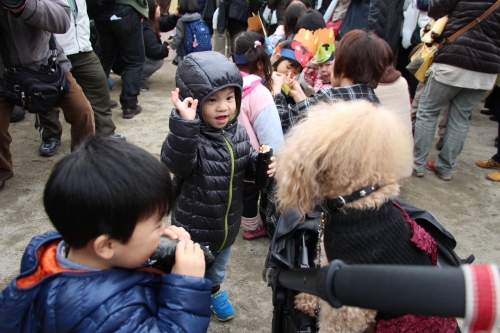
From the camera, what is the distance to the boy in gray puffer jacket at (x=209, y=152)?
184 centimetres

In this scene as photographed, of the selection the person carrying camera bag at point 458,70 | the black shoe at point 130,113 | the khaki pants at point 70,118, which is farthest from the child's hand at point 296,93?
the black shoe at point 130,113

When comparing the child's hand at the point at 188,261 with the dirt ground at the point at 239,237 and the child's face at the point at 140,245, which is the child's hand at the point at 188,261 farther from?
the dirt ground at the point at 239,237

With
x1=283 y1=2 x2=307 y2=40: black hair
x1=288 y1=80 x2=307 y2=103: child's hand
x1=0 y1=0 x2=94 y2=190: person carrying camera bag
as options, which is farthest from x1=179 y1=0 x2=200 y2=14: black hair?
x1=288 y1=80 x2=307 y2=103: child's hand

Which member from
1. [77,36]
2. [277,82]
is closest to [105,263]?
[277,82]

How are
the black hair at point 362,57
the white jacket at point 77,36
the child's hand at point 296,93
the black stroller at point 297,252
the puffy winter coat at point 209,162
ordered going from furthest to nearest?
the white jacket at point 77,36 < the child's hand at point 296,93 < the black hair at point 362,57 < the puffy winter coat at point 209,162 < the black stroller at point 297,252

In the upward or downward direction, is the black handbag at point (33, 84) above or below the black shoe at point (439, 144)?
above

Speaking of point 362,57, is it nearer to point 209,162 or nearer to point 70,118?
point 209,162

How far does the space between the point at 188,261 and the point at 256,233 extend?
6.96 feet

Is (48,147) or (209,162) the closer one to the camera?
(209,162)

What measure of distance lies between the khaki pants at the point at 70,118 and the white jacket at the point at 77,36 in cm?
32

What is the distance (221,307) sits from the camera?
7.88ft

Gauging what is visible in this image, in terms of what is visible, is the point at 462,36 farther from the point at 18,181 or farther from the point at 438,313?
the point at 18,181

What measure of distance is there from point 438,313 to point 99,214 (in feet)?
2.55

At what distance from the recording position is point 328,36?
3.31m
